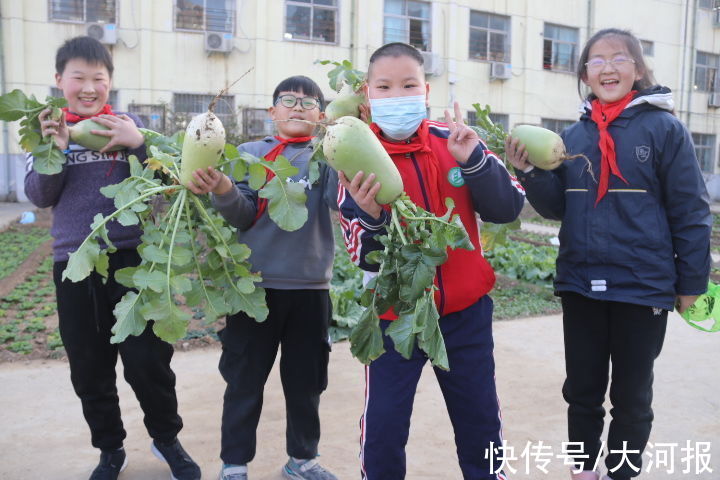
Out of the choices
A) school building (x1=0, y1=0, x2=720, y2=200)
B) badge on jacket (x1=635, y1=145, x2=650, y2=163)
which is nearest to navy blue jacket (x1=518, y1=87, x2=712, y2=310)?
badge on jacket (x1=635, y1=145, x2=650, y2=163)

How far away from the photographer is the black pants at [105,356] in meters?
2.74

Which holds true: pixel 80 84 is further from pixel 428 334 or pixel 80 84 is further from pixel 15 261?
pixel 15 261

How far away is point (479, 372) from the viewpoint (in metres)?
2.28

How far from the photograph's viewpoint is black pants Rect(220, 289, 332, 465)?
278 cm

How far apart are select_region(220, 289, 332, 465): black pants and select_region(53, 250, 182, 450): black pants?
294mm

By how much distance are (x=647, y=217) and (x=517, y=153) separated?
571 millimetres

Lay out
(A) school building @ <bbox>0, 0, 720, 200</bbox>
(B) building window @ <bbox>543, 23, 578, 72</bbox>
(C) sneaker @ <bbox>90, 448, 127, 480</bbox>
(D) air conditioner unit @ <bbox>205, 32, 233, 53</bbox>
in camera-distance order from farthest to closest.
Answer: (B) building window @ <bbox>543, 23, 578, 72</bbox>, (D) air conditioner unit @ <bbox>205, 32, 233, 53</bbox>, (A) school building @ <bbox>0, 0, 720, 200</bbox>, (C) sneaker @ <bbox>90, 448, 127, 480</bbox>

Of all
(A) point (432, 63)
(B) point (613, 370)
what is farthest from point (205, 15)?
(B) point (613, 370)

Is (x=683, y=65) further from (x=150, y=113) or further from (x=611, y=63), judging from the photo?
(x=611, y=63)

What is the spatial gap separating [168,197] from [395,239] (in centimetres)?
107

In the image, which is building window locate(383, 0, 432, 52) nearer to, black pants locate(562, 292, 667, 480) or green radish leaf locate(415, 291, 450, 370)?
black pants locate(562, 292, 667, 480)

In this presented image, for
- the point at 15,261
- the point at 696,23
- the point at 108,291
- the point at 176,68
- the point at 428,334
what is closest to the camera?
the point at 428,334

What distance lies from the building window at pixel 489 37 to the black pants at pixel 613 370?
17690mm

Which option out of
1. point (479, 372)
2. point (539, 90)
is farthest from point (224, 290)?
point (539, 90)
